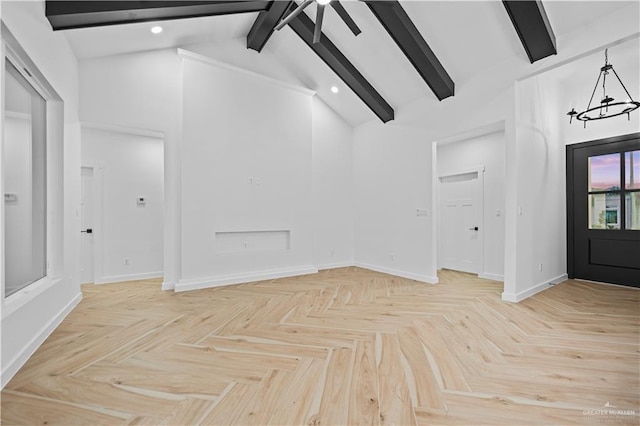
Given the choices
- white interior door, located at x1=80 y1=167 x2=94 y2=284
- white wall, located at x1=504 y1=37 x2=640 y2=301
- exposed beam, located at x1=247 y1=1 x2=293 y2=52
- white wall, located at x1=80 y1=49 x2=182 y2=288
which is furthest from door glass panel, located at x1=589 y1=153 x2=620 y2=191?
white interior door, located at x1=80 y1=167 x2=94 y2=284

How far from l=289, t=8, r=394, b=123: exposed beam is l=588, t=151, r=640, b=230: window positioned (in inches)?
137

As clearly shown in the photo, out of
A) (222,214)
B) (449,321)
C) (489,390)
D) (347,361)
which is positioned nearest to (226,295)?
(222,214)

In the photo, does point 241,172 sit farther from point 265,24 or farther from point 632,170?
→ point 632,170

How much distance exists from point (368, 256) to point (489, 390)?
426 cm

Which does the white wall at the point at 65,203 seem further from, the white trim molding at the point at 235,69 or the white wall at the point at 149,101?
the white trim molding at the point at 235,69

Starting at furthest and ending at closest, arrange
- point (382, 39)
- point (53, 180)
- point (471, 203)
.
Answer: point (471, 203)
point (382, 39)
point (53, 180)

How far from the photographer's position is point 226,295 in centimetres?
416

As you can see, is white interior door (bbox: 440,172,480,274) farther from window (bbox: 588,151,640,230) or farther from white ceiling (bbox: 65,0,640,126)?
white ceiling (bbox: 65,0,640,126)

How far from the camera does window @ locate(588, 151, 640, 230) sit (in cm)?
449

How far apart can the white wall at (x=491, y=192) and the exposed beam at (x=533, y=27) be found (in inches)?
69.2

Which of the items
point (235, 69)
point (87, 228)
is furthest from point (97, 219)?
point (235, 69)

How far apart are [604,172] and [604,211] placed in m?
0.63

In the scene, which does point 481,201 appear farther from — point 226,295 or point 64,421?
point 64,421

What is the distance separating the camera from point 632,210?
451cm
